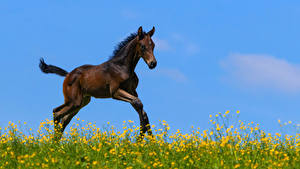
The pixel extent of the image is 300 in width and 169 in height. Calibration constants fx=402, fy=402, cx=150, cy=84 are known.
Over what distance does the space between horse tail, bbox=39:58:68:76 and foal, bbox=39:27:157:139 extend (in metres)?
0.42

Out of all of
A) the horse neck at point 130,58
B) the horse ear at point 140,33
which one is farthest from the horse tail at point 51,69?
the horse ear at point 140,33

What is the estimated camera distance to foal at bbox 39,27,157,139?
1025 centimetres

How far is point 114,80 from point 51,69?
116 inches

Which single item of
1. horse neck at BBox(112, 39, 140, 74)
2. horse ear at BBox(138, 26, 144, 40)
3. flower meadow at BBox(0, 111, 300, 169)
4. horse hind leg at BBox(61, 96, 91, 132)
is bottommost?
flower meadow at BBox(0, 111, 300, 169)

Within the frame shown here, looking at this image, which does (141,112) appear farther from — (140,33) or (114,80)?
(140,33)

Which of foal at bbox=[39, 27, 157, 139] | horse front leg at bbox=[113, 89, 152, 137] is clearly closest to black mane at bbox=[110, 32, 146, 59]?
foal at bbox=[39, 27, 157, 139]

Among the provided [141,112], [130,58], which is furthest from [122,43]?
[141,112]

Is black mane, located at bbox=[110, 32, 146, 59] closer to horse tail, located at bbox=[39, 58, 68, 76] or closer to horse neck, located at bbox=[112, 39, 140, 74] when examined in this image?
horse neck, located at bbox=[112, 39, 140, 74]

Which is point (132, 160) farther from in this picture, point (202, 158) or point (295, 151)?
point (295, 151)

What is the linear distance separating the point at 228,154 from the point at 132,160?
1744 mm

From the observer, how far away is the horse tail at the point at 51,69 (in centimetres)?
1241

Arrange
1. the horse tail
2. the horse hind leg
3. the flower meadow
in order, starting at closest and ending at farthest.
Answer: the flower meadow
the horse hind leg
the horse tail

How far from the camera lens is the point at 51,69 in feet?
41.3

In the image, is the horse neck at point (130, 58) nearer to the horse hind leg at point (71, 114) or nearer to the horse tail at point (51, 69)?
the horse hind leg at point (71, 114)
